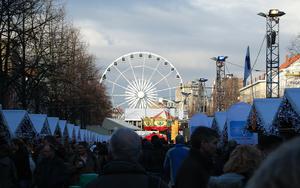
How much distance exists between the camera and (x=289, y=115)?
15898 millimetres

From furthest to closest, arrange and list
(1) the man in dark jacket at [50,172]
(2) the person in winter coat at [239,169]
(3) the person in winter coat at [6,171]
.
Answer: (1) the man in dark jacket at [50,172] < (3) the person in winter coat at [6,171] < (2) the person in winter coat at [239,169]

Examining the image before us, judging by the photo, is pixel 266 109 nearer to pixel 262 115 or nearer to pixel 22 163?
pixel 262 115

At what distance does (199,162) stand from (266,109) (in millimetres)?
12690

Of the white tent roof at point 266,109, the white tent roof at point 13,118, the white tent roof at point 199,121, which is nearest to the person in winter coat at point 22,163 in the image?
the white tent roof at point 266,109

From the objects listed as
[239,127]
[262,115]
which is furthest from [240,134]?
[262,115]

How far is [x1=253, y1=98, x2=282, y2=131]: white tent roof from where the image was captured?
60.0 ft

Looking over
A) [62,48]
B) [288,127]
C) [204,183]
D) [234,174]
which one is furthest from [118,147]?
[62,48]

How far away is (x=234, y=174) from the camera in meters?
5.20

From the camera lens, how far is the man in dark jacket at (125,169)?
4.09 metres

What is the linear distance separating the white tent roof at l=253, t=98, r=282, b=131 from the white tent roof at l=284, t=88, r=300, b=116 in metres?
2.33

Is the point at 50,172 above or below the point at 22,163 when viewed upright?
above

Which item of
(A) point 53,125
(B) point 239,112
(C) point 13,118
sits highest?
(B) point 239,112

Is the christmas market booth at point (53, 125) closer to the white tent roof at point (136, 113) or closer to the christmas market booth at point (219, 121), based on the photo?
the christmas market booth at point (219, 121)

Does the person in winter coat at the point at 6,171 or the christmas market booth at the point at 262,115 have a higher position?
the christmas market booth at the point at 262,115
